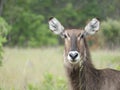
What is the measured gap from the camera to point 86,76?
770cm

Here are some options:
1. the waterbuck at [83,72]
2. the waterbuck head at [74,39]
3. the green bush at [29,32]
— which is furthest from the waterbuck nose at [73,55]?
the green bush at [29,32]

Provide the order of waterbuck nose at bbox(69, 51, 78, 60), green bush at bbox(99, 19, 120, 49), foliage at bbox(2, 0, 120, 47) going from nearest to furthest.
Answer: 1. waterbuck nose at bbox(69, 51, 78, 60)
2. green bush at bbox(99, 19, 120, 49)
3. foliage at bbox(2, 0, 120, 47)

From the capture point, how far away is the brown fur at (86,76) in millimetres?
7535

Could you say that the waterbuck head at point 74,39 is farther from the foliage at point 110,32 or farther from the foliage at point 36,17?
the foliage at point 36,17

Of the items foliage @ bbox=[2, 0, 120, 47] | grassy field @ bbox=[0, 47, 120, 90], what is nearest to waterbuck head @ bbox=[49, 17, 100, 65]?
grassy field @ bbox=[0, 47, 120, 90]

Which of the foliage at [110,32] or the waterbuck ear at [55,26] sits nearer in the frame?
the waterbuck ear at [55,26]

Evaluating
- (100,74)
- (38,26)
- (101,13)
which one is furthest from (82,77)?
(38,26)

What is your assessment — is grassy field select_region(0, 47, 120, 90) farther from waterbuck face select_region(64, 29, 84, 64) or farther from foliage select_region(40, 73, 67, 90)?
waterbuck face select_region(64, 29, 84, 64)

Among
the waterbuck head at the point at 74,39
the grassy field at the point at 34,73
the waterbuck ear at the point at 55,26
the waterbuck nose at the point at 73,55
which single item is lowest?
the grassy field at the point at 34,73

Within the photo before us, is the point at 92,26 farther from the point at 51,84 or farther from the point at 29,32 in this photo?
the point at 29,32

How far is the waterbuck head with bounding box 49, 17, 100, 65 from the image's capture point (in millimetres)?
7273

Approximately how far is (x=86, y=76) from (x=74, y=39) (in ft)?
1.99

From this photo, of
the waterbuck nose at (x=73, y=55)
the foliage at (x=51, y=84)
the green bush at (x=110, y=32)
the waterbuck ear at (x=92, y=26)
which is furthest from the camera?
the green bush at (x=110, y=32)

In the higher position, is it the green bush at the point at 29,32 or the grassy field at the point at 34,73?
the green bush at the point at 29,32
